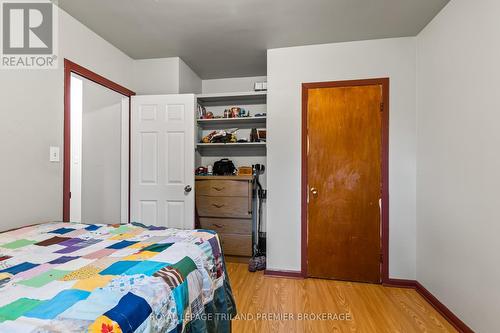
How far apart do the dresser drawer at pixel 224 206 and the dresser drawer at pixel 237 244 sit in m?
0.26

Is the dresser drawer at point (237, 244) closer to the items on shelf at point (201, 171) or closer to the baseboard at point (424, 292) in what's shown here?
the baseboard at point (424, 292)

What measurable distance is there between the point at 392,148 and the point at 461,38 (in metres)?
1.04

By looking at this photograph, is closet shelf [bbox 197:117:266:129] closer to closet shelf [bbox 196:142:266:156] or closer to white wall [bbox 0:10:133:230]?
closet shelf [bbox 196:142:266:156]

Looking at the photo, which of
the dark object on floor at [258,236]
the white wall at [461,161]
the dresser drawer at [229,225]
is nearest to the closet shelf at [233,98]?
the dark object on floor at [258,236]

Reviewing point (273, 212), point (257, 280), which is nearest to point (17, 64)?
point (273, 212)

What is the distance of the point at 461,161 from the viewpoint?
1.83 m

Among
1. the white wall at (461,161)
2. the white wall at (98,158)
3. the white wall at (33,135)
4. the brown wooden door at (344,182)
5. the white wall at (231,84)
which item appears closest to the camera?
the white wall at (461,161)

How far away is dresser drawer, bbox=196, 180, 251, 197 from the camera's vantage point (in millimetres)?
3016

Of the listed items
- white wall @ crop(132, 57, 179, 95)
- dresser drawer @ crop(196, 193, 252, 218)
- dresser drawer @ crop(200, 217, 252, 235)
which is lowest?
dresser drawer @ crop(200, 217, 252, 235)

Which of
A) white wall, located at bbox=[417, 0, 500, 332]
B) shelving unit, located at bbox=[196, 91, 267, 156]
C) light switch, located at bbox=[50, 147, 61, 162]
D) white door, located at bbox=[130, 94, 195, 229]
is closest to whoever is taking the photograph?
white wall, located at bbox=[417, 0, 500, 332]

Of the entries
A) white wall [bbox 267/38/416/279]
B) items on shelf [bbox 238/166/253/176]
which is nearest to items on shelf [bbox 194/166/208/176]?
items on shelf [bbox 238/166/253/176]

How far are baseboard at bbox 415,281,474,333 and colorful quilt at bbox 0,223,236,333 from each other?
65.5 inches

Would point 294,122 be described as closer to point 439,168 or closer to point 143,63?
point 439,168

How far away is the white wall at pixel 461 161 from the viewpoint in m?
1.55
